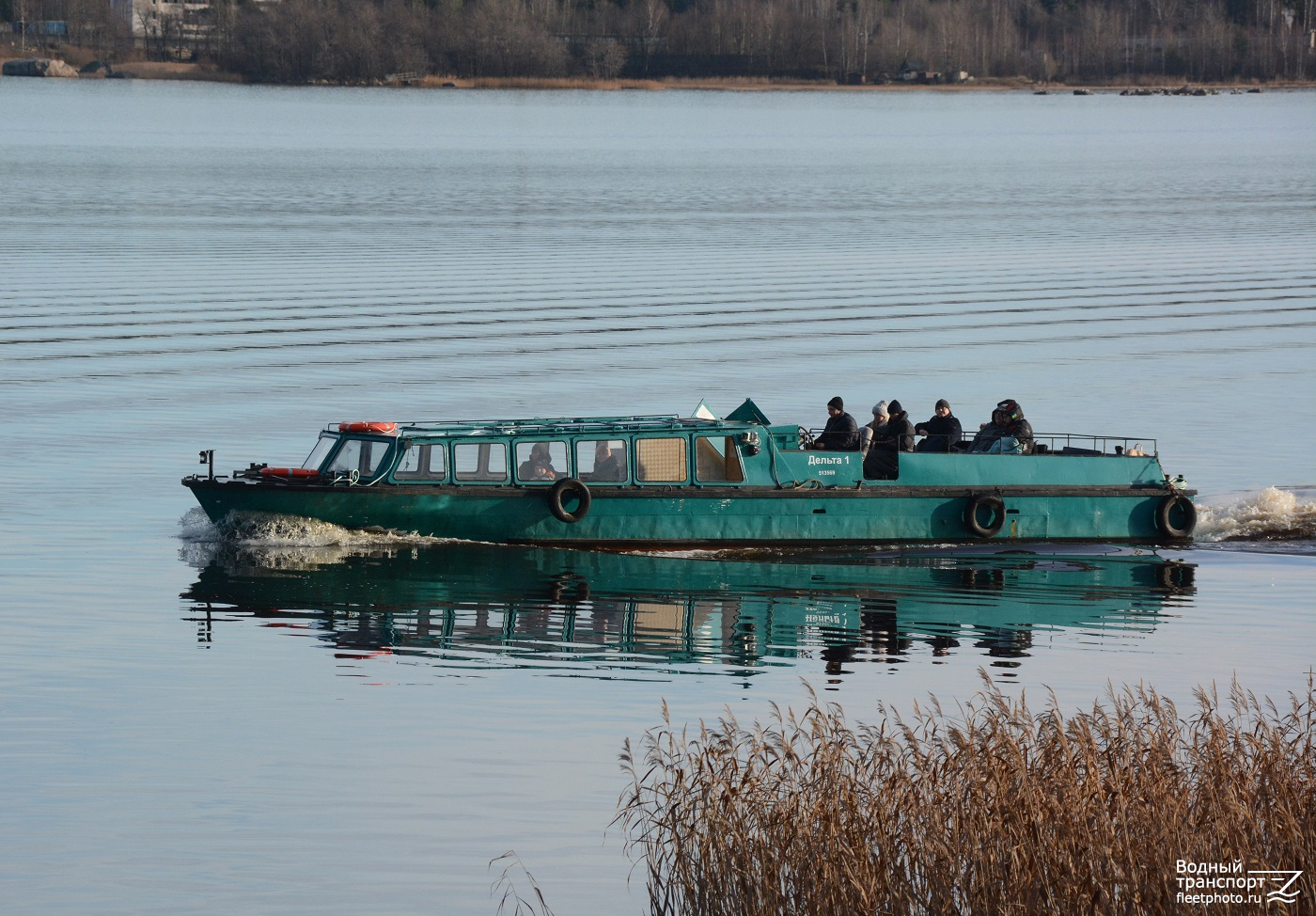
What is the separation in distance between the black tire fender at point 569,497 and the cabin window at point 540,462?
1.13ft

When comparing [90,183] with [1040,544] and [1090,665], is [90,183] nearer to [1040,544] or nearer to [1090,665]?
[1040,544]

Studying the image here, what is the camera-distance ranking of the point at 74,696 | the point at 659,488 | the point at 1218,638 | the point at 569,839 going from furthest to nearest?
the point at 659,488
the point at 1218,638
the point at 74,696
the point at 569,839

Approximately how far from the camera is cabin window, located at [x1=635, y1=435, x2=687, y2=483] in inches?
1362

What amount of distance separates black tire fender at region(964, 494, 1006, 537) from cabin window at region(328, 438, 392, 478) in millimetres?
10473

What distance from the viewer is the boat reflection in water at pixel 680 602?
1114 inches

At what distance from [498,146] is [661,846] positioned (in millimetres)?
139563

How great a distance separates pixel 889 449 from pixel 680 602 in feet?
19.3

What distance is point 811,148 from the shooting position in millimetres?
158375

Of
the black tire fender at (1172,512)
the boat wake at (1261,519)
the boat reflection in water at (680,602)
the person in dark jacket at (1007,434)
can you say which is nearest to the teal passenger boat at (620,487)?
the person in dark jacket at (1007,434)

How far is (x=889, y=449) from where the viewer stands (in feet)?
116

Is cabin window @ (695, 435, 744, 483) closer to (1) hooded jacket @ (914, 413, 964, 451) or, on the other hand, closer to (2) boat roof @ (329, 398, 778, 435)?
(2) boat roof @ (329, 398, 778, 435)

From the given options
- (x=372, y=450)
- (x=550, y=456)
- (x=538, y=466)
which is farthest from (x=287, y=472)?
(x=550, y=456)

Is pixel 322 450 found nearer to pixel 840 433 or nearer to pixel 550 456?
pixel 550 456

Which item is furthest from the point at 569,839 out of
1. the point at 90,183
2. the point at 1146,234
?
the point at 90,183
